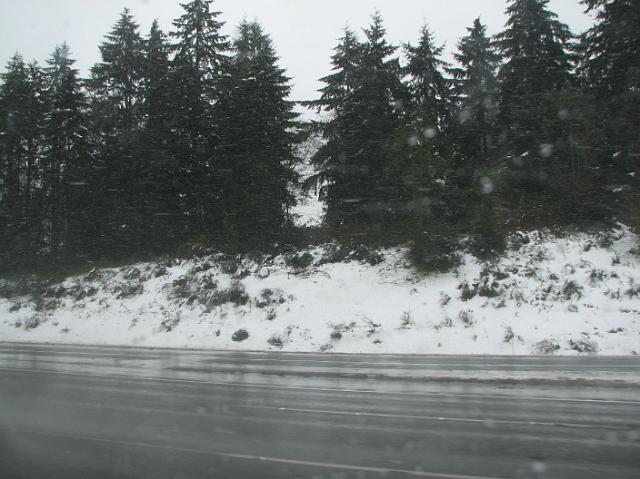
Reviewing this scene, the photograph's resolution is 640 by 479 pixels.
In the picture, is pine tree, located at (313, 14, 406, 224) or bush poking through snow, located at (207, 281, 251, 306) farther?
pine tree, located at (313, 14, 406, 224)

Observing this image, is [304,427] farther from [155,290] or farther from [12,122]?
[12,122]

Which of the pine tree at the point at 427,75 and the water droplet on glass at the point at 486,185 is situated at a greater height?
the pine tree at the point at 427,75

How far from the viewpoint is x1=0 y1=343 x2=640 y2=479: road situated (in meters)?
5.44

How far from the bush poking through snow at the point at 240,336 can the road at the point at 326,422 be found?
244 inches

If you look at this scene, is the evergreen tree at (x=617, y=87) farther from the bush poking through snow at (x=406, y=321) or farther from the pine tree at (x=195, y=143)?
the pine tree at (x=195, y=143)

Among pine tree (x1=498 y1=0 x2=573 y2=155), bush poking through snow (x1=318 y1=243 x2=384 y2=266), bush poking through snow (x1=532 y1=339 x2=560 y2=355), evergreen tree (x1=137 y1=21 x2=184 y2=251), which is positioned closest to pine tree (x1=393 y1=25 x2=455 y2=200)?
bush poking through snow (x1=318 y1=243 x2=384 y2=266)

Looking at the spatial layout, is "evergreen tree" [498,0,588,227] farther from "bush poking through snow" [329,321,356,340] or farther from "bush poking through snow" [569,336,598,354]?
"bush poking through snow" [329,321,356,340]

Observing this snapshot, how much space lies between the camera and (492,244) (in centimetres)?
2153

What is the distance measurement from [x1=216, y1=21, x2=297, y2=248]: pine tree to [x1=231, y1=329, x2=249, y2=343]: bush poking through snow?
7515mm

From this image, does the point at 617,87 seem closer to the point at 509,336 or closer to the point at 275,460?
the point at 509,336

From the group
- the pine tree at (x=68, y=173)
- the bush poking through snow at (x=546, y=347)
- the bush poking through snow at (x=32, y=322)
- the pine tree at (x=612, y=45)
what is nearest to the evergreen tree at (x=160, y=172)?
the pine tree at (x=68, y=173)

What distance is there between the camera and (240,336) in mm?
19594

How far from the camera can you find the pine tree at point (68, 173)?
3006 centimetres

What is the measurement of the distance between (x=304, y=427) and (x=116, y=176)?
91.9ft
